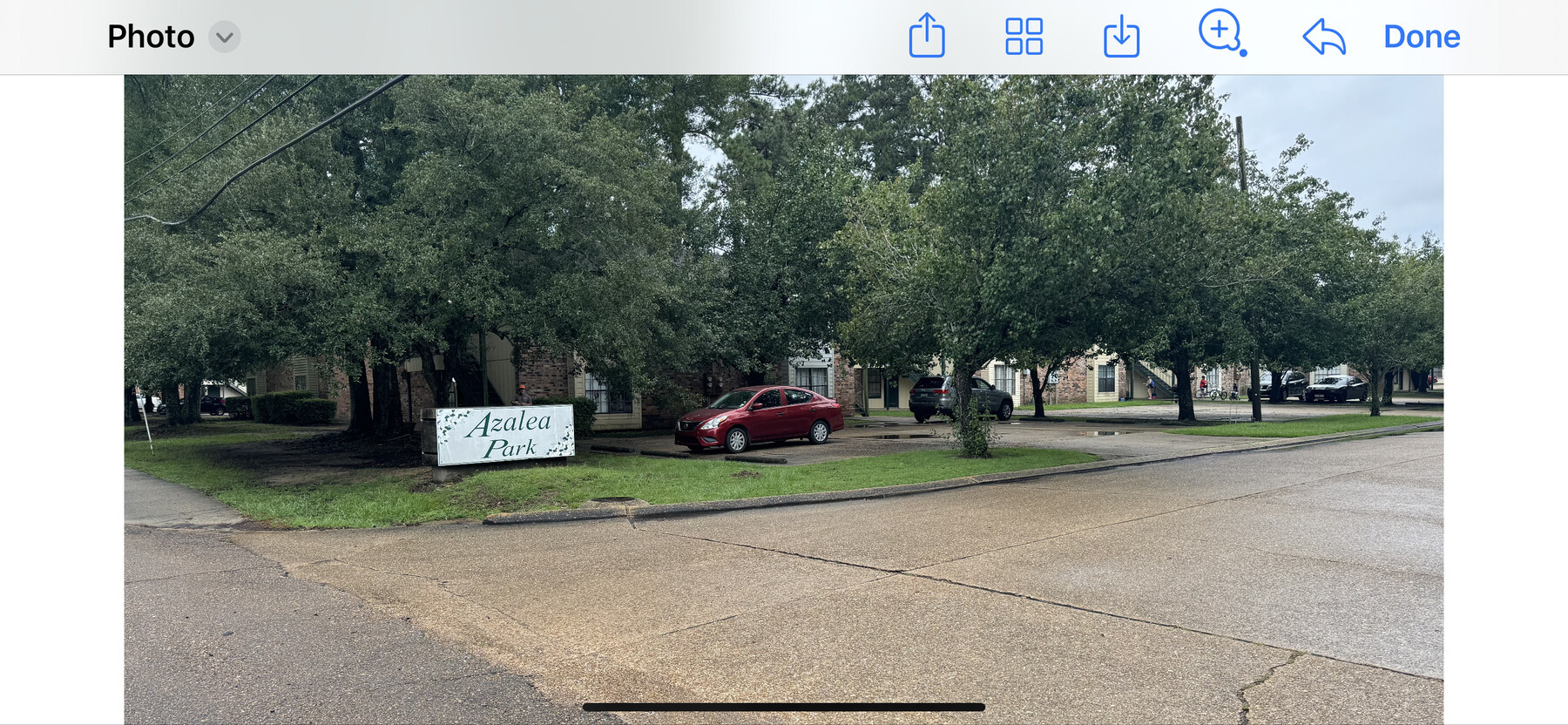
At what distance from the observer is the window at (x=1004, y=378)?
43.6 meters

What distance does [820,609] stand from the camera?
558 centimetres

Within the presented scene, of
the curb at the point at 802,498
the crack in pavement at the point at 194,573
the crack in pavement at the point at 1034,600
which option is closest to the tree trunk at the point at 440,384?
the curb at the point at 802,498

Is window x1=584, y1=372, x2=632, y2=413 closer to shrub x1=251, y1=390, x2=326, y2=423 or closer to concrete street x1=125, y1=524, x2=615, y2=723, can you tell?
shrub x1=251, y1=390, x2=326, y2=423

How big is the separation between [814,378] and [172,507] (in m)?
23.4

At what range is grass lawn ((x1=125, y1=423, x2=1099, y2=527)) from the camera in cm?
1051

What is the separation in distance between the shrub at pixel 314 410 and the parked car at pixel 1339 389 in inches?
1711

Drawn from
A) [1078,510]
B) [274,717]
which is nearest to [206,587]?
[274,717]

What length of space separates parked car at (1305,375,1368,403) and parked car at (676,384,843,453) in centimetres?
3168

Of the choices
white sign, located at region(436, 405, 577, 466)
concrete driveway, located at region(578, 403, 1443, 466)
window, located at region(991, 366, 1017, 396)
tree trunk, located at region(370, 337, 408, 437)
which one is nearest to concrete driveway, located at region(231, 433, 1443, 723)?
white sign, located at region(436, 405, 577, 466)

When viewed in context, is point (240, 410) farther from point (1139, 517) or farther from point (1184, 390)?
point (1139, 517)

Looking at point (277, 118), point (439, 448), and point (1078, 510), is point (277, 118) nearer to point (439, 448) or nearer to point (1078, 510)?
point (439, 448)

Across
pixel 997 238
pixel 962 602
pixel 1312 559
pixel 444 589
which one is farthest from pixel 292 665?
pixel 997 238

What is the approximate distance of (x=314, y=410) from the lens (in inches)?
1287

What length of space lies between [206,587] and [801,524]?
5.19m
